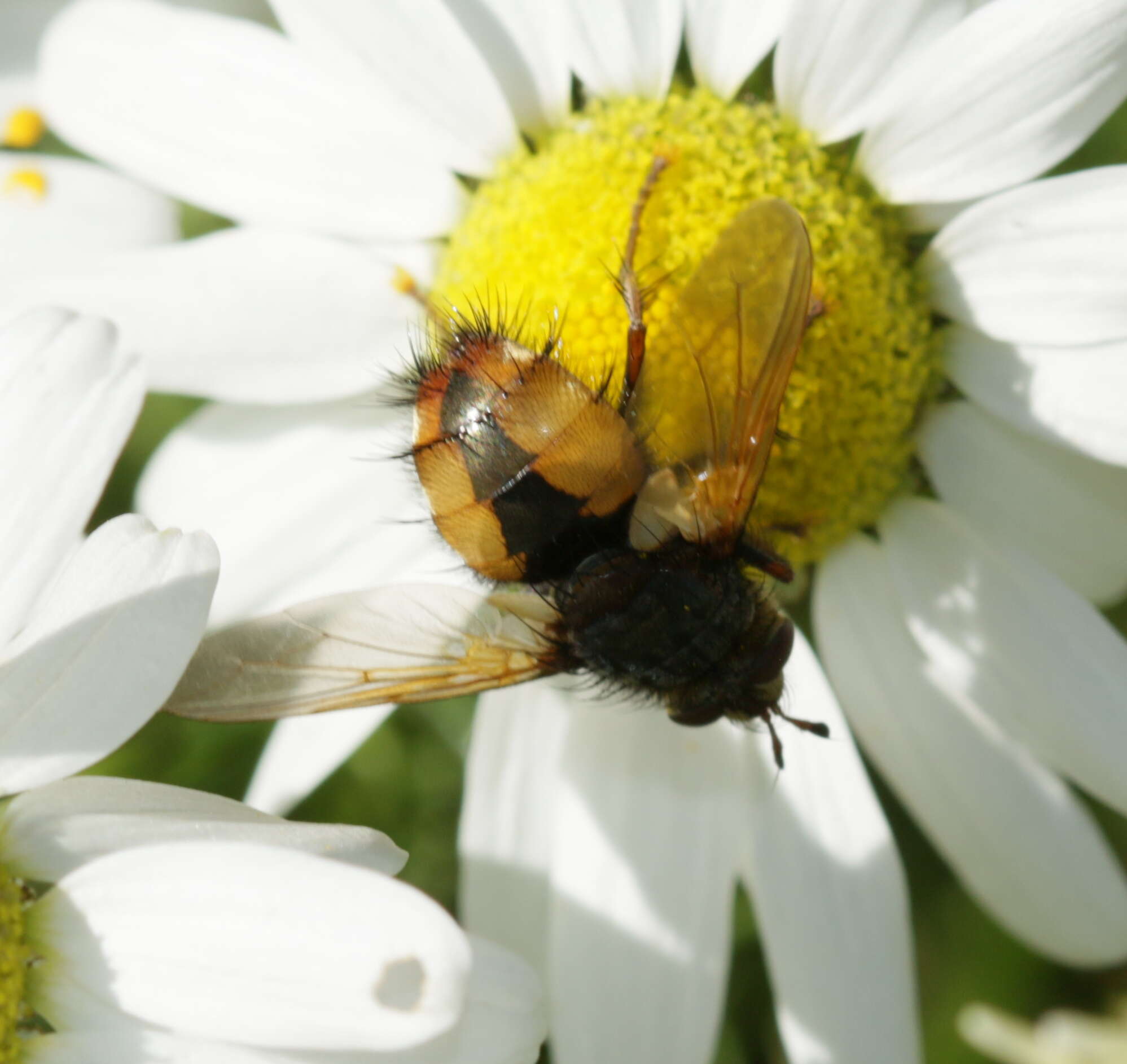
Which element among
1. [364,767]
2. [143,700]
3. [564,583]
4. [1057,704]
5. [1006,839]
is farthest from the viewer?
[364,767]

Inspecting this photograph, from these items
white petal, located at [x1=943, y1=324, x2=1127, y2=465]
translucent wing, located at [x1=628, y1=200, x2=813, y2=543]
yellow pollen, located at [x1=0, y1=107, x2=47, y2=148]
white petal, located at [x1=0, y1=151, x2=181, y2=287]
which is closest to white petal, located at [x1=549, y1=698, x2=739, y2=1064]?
translucent wing, located at [x1=628, y1=200, x2=813, y2=543]

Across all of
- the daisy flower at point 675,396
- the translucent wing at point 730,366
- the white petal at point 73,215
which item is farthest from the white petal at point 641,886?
the white petal at point 73,215

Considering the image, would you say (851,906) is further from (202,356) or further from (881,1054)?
(202,356)

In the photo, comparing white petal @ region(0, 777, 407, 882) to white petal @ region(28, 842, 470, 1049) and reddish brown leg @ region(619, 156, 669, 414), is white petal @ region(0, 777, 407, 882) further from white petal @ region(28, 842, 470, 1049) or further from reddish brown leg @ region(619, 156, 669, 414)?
reddish brown leg @ region(619, 156, 669, 414)

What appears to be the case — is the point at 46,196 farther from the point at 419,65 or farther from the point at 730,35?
the point at 730,35

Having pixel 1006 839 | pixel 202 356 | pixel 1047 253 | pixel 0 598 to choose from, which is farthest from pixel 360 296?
pixel 1006 839

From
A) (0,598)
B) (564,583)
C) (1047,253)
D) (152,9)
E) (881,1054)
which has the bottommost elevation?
(881,1054)

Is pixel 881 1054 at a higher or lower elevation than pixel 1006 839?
lower
